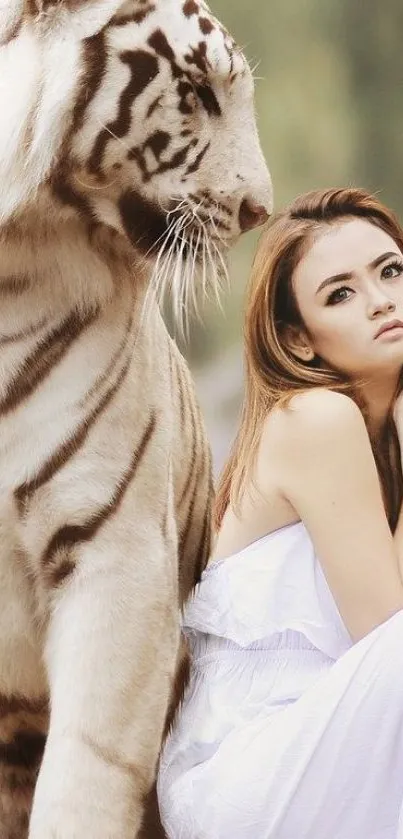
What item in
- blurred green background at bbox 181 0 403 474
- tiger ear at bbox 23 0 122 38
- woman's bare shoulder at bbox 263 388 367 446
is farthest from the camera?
blurred green background at bbox 181 0 403 474

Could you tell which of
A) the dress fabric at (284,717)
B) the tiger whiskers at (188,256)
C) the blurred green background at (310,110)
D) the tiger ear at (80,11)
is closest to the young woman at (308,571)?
the dress fabric at (284,717)

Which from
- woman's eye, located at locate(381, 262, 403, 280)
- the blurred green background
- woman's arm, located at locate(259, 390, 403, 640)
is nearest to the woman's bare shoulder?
woman's arm, located at locate(259, 390, 403, 640)

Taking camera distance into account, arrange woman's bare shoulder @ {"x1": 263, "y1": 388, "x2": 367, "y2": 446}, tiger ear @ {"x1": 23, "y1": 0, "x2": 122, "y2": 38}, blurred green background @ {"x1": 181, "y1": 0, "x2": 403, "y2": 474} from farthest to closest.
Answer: blurred green background @ {"x1": 181, "y1": 0, "x2": 403, "y2": 474}
woman's bare shoulder @ {"x1": 263, "y1": 388, "x2": 367, "y2": 446}
tiger ear @ {"x1": 23, "y1": 0, "x2": 122, "y2": 38}

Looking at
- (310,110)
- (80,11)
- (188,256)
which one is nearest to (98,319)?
(188,256)

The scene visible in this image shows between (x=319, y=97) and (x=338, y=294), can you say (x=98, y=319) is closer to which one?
(x=338, y=294)

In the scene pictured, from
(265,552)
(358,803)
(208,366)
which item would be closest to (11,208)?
(265,552)

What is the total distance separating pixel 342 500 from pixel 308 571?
0.20ft

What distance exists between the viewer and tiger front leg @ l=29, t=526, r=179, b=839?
671 millimetres

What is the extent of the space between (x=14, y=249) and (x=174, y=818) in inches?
13.9

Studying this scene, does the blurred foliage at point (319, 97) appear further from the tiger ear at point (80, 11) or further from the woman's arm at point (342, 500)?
the tiger ear at point (80, 11)

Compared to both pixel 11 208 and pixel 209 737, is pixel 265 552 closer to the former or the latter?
pixel 209 737

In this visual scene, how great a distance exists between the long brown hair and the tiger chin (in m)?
0.13

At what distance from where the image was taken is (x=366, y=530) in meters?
0.75

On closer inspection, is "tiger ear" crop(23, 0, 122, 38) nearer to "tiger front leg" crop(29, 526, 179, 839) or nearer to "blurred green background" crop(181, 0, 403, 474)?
"tiger front leg" crop(29, 526, 179, 839)
